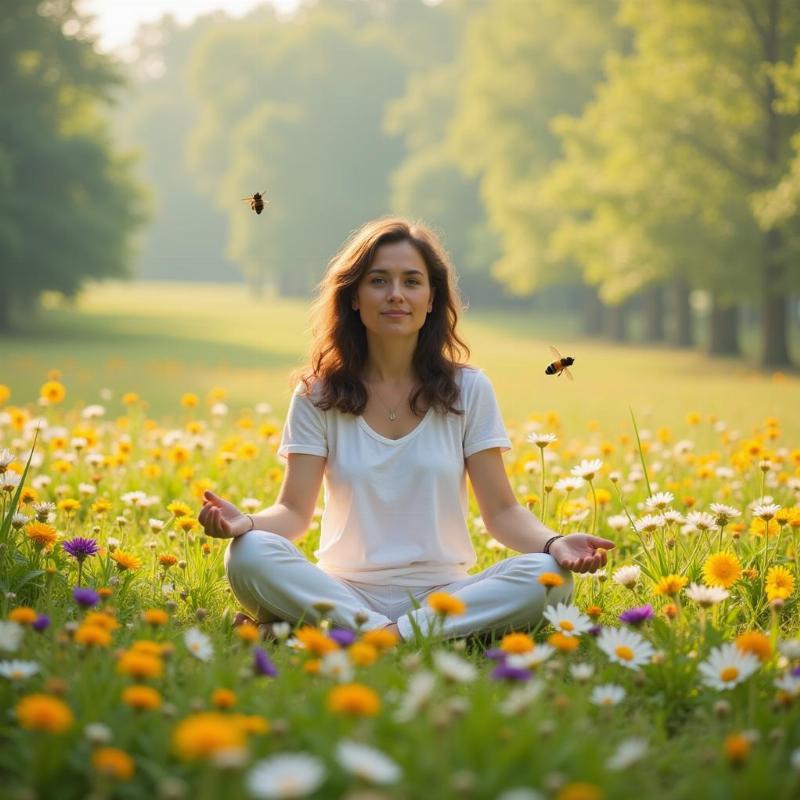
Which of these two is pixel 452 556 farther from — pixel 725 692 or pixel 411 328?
pixel 725 692

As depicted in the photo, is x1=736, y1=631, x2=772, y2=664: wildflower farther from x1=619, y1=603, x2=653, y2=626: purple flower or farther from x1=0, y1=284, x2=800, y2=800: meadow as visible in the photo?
x1=619, y1=603, x2=653, y2=626: purple flower

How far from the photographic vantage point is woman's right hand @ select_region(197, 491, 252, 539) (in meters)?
2.91

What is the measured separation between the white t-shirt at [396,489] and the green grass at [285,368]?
1.61 feet

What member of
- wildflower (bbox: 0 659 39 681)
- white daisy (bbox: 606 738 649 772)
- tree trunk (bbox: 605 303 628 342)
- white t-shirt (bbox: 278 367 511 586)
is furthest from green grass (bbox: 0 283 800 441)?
white daisy (bbox: 606 738 649 772)

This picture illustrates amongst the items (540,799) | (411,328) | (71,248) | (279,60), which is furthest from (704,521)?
(279,60)

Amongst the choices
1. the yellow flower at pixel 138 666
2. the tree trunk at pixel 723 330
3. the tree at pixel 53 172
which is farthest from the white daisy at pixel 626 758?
the tree at pixel 53 172

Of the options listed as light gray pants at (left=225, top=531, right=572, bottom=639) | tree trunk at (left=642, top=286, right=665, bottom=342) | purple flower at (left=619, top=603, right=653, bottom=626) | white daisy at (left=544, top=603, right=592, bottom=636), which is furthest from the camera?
tree trunk at (left=642, top=286, right=665, bottom=342)

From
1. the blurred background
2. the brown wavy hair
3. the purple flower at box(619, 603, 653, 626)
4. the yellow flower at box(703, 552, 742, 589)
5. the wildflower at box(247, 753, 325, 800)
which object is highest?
the blurred background

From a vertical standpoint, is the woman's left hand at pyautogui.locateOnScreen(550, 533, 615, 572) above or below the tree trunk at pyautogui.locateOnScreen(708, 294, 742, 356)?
below

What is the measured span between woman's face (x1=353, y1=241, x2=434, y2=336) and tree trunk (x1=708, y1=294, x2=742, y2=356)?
18.3m

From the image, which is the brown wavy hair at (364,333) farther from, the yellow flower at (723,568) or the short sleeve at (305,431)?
the yellow flower at (723,568)

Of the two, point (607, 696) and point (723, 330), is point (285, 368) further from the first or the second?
point (607, 696)

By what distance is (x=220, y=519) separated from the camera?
292 centimetres

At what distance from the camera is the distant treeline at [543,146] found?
16109 mm
